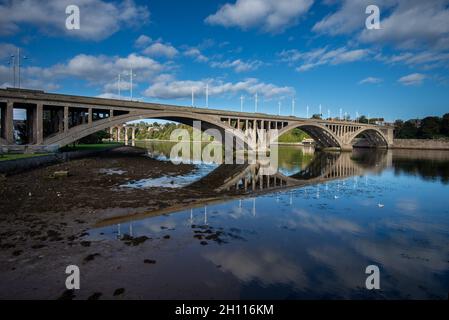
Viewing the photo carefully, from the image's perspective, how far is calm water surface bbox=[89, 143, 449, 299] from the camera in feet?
24.7

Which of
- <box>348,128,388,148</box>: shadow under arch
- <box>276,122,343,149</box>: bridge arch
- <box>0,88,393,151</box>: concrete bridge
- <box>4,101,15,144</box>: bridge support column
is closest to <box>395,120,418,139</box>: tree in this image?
<box>348,128,388,148</box>: shadow under arch

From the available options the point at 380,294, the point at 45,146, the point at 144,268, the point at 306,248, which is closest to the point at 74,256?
the point at 144,268

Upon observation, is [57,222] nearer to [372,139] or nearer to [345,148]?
[345,148]

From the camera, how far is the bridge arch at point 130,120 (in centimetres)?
3544

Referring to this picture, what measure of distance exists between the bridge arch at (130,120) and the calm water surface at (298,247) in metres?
27.4

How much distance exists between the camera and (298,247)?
34.4ft

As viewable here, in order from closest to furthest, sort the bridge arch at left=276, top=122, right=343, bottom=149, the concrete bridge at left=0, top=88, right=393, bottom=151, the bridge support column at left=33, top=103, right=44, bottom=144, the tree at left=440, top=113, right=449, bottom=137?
the concrete bridge at left=0, top=88, right=393, bottom=151 < the bridge support column at left=33, top=103, right=44, bottom=144 < the bridge arch at left=276, top=122, right=343, bottom=149 < the tree at left=440, top=113, right=449, bottom=137

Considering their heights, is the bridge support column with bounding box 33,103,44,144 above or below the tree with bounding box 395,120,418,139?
below

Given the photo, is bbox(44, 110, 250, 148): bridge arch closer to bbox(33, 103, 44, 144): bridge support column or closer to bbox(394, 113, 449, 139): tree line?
bbox(33, 103, 44, 144): bridge support column

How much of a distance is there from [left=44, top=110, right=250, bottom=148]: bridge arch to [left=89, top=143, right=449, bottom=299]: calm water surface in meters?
27.4

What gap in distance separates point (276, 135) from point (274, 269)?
60.2 metres

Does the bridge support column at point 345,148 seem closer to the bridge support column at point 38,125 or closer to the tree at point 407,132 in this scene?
the tree at point 407,132
